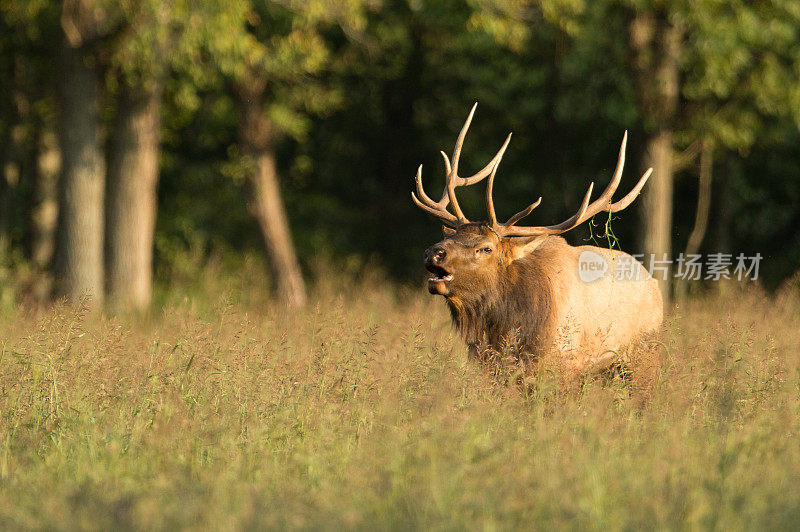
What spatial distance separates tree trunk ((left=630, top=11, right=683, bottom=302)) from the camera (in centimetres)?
1403

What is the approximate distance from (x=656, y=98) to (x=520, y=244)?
7.83m

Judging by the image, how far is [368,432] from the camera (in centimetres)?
544

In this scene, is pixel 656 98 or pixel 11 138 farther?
pixel 11 138

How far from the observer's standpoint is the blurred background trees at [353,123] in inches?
495

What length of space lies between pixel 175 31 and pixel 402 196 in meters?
8.96

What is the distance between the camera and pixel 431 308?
29.3 feet

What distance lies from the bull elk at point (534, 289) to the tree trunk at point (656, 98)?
22.8 ft

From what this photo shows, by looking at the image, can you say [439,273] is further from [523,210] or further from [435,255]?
[523,210]

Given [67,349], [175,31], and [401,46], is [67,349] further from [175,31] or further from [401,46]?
[401,46]

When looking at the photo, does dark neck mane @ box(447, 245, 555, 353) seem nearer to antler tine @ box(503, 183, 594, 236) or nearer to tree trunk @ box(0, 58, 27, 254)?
antler tine @ box(503, 183, 594, 236)

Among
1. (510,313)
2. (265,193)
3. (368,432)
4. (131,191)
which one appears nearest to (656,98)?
(265,193)

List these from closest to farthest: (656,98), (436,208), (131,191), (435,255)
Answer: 1. (435,255)
2. (436,208)
3. (131,191)
4. (656,98)

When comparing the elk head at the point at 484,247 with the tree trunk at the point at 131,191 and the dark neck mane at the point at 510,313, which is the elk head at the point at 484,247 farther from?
the tree trunk at the point at 131,191

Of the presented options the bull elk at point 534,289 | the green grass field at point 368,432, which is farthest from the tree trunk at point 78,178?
the bull elk at point 534,289
